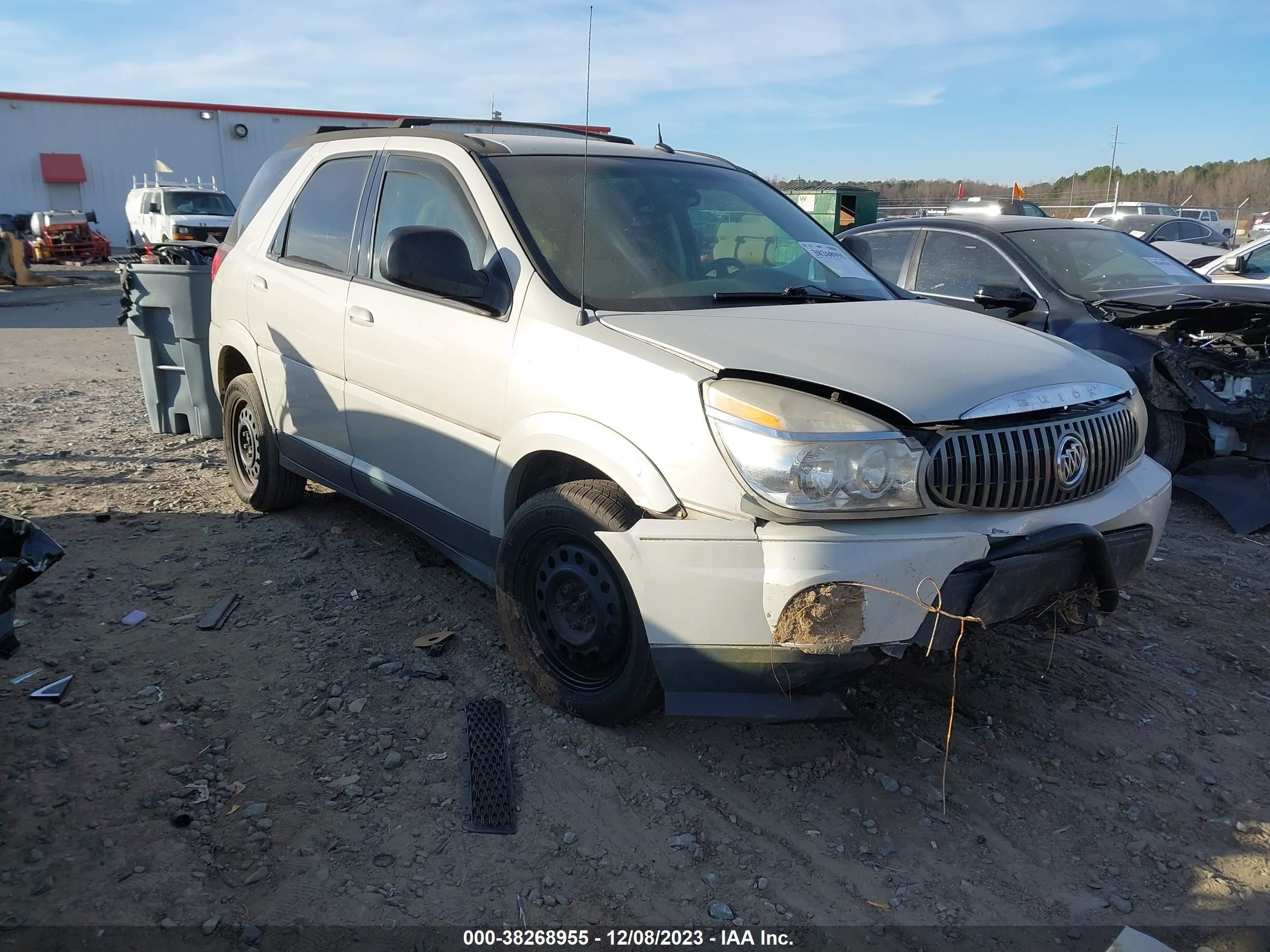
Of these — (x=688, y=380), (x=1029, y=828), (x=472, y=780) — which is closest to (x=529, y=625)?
(x=472, y=780)

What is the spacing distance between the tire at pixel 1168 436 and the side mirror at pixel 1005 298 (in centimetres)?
98

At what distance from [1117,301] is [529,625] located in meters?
4.63

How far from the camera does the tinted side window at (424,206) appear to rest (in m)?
3.65

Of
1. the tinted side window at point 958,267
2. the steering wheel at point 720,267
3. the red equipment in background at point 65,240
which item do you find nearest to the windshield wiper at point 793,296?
the steering wheel at point 720,267

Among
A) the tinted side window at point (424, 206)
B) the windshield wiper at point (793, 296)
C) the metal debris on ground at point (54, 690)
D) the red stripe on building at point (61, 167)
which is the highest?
the red stripe on building at point (61, 167)

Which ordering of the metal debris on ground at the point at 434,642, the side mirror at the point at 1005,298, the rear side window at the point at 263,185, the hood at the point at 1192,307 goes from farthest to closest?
the side mirror at the point at 1005,298
the hood at the point at 1192,307
the rear side window at the point at 263,185
the metal debris on ground at the point at 434,642

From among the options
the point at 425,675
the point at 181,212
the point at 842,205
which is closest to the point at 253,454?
the point at 425,675

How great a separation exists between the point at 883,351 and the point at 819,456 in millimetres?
589

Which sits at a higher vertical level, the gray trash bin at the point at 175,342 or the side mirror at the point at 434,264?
the side mirror at the point at 434,264

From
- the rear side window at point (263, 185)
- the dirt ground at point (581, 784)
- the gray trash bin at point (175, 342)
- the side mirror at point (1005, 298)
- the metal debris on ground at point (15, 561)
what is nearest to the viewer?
the dirt ground at point (581, 784)

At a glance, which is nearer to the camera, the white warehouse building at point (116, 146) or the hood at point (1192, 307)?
the hood at point (1192, 307)

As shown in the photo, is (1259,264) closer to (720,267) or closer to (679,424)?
(720,267)

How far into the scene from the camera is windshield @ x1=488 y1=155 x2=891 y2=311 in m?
3.43

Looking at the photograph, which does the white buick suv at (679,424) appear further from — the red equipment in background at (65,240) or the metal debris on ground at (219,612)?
the red equipment in background at (65,240)
